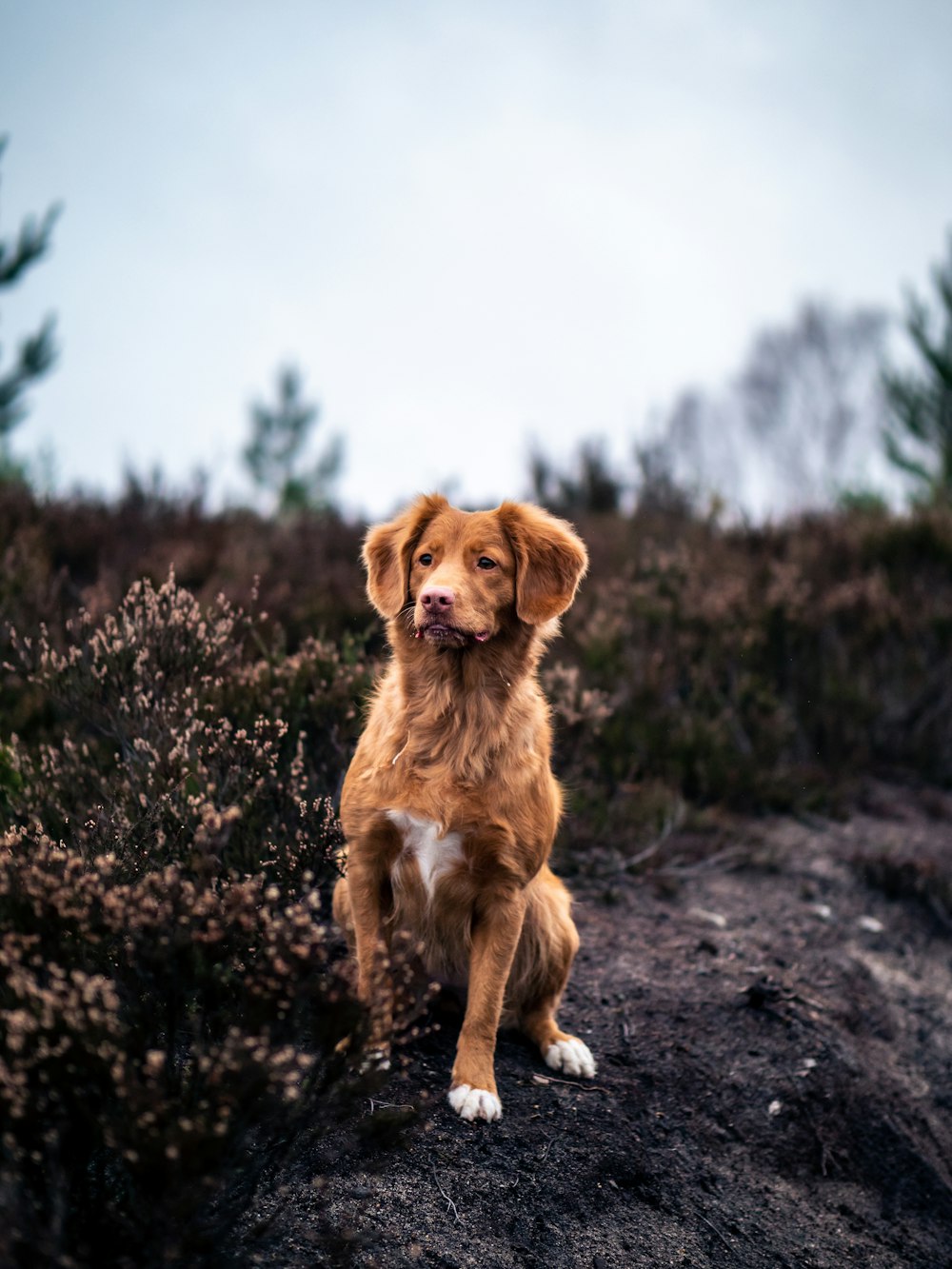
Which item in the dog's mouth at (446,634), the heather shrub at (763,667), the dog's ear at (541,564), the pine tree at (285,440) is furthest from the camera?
the pine tree at (285,440)

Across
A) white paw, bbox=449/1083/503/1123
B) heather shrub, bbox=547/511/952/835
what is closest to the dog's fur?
white paw, bbox=449/1083/503/1123

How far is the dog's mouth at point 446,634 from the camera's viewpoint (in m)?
2.56

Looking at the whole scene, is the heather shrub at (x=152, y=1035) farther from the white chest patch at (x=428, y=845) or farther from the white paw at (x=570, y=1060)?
the white paw at (x=570, y=1060)

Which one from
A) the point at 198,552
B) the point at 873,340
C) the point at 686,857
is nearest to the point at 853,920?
the point at 686,857

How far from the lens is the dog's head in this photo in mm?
2650

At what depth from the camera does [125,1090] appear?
60.4 inches

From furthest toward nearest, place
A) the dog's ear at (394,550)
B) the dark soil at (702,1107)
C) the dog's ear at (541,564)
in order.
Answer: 1. the dog's ear at (394,550)
2. the dog's ear at (541,564)
3. the dark soil at (702,1107)

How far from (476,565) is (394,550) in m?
0.29

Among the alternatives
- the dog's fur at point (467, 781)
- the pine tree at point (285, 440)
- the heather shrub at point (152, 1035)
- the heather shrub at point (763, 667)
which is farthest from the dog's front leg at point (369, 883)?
the pine tree at point (285, 440)

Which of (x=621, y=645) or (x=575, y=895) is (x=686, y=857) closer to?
(x=575, y=895)

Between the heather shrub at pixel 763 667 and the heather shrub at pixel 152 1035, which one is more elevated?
the heather shrub at pixel 763 667

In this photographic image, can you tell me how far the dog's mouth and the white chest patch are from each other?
45 cm

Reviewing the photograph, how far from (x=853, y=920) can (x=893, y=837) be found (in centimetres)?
112

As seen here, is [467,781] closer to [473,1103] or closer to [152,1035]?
[473,1103]
